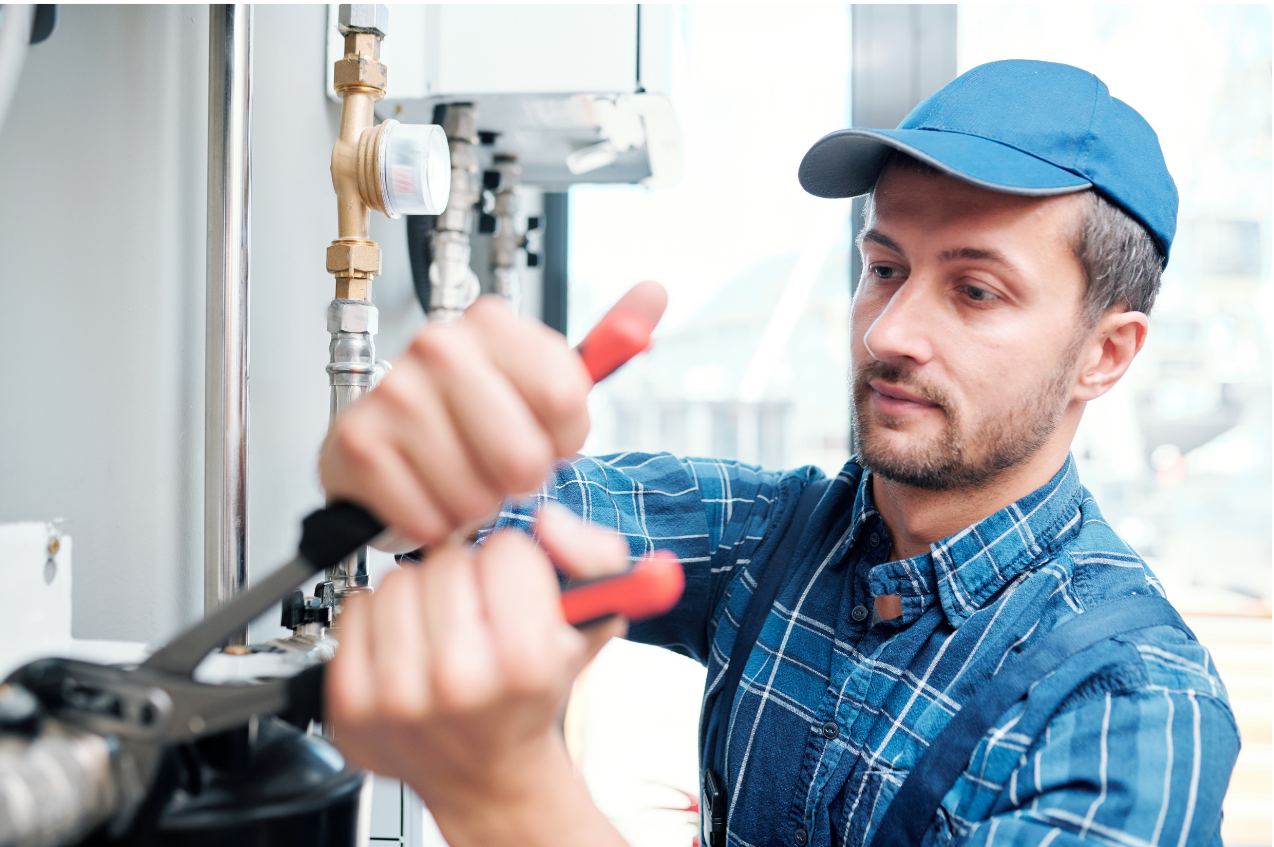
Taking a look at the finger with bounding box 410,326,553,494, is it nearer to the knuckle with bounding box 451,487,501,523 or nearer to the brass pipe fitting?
the knuckle with bounding box 451,487,501,523

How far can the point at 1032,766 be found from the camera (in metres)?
0.52

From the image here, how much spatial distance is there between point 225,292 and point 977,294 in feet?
2.01

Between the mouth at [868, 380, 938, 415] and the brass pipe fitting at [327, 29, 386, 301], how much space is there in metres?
0.45

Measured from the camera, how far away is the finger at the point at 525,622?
0.26 metres

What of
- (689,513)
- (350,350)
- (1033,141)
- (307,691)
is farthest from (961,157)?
(307,691)

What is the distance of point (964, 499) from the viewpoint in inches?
29.5

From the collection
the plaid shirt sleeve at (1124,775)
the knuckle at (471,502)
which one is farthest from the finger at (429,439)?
the plaid shirt sleeve at (1124,775)

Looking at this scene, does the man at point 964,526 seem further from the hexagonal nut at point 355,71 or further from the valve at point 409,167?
the hexagonal nut at point 355,71

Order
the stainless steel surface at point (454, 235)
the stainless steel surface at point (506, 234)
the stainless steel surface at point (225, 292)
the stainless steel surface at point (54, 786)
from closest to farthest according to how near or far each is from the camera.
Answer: the stainless steel surface at point (54, 786) → the stainless steel surface at point (225, 292) → the stainless steel surface at point (454, 235) → the stainless steel surface at point (506, 234)

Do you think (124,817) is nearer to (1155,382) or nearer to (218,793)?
(218,793)

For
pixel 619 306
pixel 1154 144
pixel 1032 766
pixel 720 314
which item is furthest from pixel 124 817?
pixel 720 314

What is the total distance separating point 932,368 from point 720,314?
1.18 meters

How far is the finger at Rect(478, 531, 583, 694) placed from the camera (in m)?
0.26

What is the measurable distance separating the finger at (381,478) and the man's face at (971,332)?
1.71 ft
